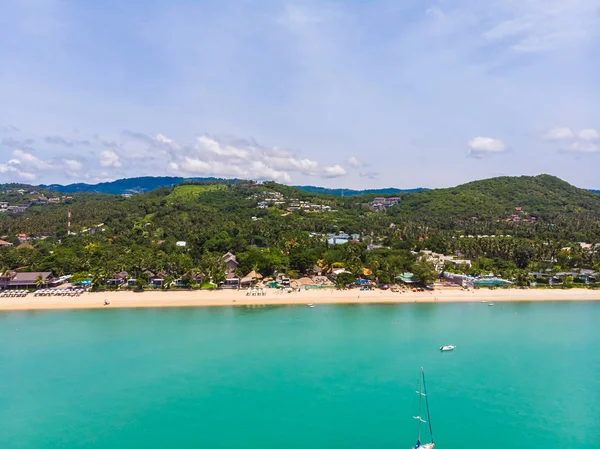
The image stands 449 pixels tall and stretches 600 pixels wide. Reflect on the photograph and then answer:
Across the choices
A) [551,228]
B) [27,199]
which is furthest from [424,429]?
[27,199]

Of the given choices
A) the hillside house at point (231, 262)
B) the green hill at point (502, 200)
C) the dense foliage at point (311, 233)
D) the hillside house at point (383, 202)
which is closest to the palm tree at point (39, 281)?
the dense foliage at point (311, 233)

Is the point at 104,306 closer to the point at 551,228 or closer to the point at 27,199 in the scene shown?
the point at 551,228

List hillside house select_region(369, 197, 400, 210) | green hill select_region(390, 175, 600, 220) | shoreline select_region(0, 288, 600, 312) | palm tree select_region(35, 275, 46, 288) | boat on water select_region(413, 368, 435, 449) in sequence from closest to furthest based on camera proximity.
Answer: boat on water select_region(413, 368, 435, 449), shoreline select_region(0, 288, 600, 312), palm tree select_region(35, 275, 46, 288), green hill select_region(390, 175, 600, 220), hillside house select_region(369, 197, 400, 210)

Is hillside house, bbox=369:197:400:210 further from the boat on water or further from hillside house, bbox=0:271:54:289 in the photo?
the boat on water

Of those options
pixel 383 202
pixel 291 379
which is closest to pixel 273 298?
pixel 291 379

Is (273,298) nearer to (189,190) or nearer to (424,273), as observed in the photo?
(424,273)

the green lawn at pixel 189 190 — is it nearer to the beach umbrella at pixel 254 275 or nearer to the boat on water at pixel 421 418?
the beach umbrella at pixel 254 275

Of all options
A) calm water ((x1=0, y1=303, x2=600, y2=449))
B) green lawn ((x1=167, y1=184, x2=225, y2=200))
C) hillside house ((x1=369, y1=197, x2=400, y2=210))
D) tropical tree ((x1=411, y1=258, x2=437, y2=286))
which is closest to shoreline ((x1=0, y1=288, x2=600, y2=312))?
tropical tree ((x1=411, y1=258, x2=437, y2=286))
